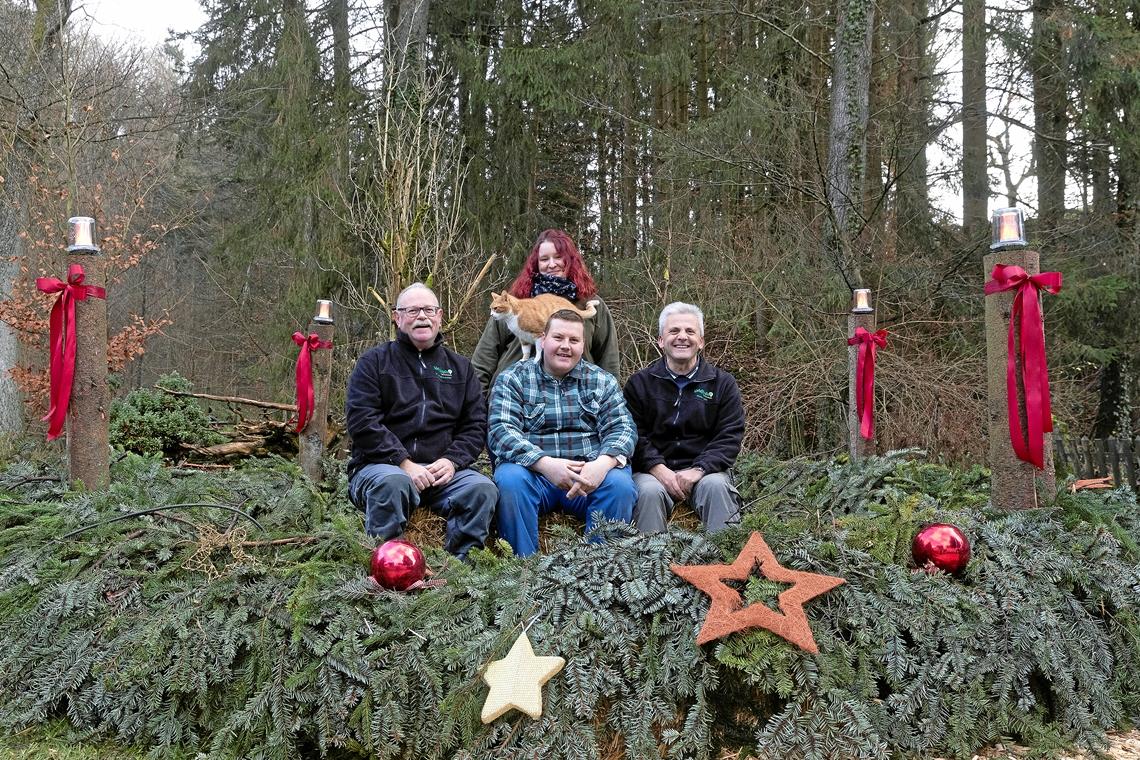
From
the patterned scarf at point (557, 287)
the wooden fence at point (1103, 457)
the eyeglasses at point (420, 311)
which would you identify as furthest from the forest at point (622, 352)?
the patterned scarf at point (557, 287)

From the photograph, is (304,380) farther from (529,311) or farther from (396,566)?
(396,566)

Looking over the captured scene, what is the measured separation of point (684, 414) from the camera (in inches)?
165

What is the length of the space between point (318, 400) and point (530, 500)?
73.7 inches

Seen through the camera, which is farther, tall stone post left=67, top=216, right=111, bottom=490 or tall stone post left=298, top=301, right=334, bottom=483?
tall stone post left=298, top=301, right=334, bottom=483

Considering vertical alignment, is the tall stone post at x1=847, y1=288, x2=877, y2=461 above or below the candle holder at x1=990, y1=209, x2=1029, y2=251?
below

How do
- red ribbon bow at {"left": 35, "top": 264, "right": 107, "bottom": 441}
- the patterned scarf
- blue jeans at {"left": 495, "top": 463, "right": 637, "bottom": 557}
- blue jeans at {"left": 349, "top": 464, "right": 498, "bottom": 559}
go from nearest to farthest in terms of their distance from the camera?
blue jeans at {"left": 349, "top": 464, "right": 498, "bottom": 559}, blue jeans at {"left": 495, "top": 463, "right": 637, "bottom": 557}, red ribbon bow at {"left": 35, "top": 264, "right": 107, "bottom": 441}, the patterned scarf

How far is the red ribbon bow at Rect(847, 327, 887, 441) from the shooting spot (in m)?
5.17

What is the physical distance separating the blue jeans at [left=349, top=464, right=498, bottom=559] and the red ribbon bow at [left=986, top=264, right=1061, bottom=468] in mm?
2224

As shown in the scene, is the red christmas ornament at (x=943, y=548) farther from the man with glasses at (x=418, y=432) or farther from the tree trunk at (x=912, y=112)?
the tree trunk at (x=912, y=112)

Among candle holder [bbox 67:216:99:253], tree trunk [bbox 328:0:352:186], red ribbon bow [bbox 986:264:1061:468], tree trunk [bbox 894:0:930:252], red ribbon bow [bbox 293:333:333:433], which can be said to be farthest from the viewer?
tree trunk [bbox 328:0:352:186]

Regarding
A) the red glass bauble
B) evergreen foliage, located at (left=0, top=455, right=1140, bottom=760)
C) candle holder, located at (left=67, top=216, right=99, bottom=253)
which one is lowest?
evergreen foliage, located at (left=0, top=455, right=1140, bottom=760)

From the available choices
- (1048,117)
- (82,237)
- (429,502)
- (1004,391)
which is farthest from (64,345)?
(1048,117)

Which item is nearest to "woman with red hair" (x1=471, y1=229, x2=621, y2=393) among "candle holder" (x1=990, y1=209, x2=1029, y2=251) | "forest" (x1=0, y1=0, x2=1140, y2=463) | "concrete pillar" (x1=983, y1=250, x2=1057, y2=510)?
"concrete pillar" (x1=983, y1=250, x2=1057, y2=510)

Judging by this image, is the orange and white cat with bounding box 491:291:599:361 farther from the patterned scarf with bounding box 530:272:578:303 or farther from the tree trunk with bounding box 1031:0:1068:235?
the tree trunk with bounding box 1031:0:1068:235
